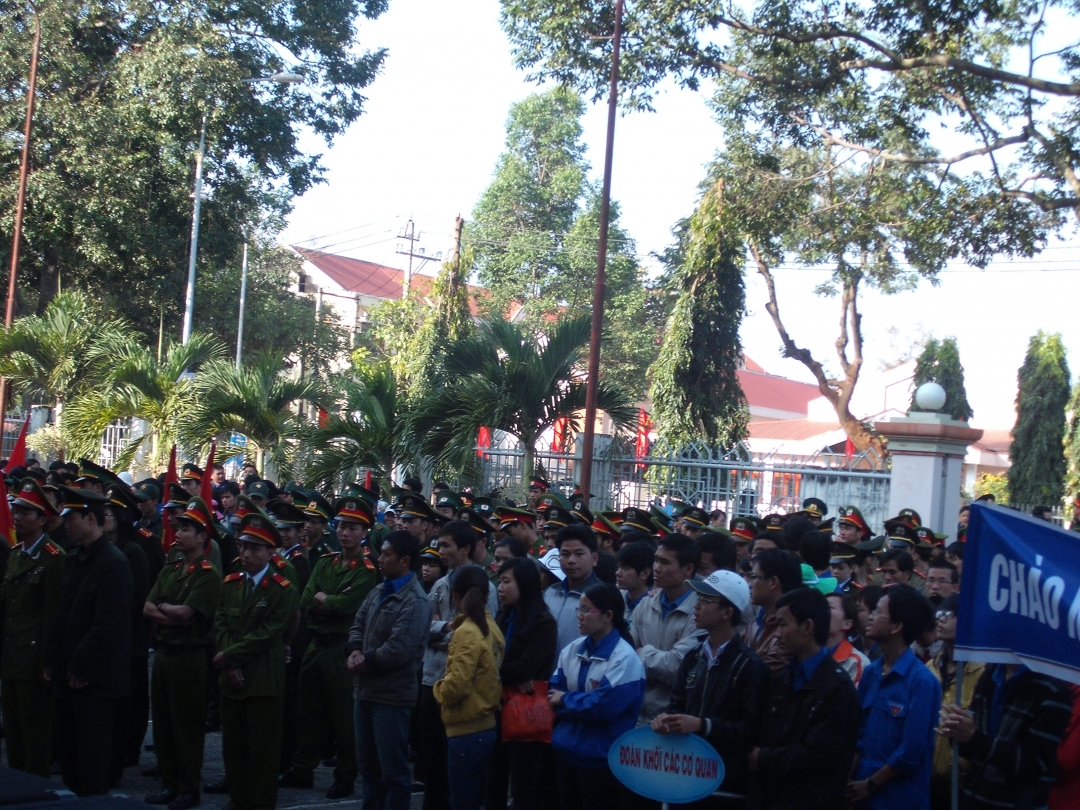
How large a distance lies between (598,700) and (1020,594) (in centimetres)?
199

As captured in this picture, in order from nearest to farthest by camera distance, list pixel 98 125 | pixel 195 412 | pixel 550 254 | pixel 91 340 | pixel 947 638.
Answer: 1. pixel 947 638
2. pixel 195 412
3. pixel 91 340
4. pixel 98 125
5. pixel 550 254

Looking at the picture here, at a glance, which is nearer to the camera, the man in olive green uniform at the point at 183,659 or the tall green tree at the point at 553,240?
the man in olive green uniform at the point at 183,659

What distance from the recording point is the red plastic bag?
19.5 ft

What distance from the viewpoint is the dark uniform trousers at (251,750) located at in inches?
272

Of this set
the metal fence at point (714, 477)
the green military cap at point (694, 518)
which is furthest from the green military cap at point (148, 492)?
the metal fence at point (714, 477)

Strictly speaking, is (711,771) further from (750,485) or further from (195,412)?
(195,412)

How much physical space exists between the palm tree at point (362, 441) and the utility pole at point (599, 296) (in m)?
2.46

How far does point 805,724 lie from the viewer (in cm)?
447

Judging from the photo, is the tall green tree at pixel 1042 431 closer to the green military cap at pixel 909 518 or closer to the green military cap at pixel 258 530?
the green military cap at pixel 909 518

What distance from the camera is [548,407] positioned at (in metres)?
15.6

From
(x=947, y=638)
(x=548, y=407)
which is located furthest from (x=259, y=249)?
(x=947, y=638)

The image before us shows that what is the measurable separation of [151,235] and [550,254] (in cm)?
2357

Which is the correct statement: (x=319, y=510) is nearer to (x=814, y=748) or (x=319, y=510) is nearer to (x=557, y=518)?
(x=557, y=518)

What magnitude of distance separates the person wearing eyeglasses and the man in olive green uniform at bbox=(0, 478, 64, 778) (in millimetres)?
5317
